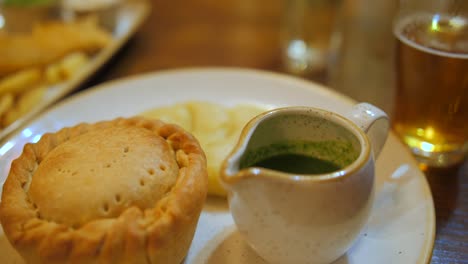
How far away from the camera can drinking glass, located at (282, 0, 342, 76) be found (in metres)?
2.31

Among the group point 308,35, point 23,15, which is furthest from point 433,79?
point 23,15

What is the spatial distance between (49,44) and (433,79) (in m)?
1.83

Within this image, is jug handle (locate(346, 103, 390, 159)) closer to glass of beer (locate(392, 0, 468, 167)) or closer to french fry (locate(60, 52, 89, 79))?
glass of beer (locate(392, 0, 468, 167))

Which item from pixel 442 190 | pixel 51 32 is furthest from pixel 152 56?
pixel 442 190

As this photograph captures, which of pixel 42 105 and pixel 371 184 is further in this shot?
pixel 42 105

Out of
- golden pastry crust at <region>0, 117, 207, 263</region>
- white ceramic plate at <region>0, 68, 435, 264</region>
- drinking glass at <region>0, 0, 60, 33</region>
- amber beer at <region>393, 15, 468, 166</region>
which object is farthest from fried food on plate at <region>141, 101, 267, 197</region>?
drinking glass at <region>0, 0, 60, 33</region>

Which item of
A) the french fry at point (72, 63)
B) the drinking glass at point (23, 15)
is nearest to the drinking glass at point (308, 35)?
the french fry at point (72, 63)

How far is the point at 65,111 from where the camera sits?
179 centimetres

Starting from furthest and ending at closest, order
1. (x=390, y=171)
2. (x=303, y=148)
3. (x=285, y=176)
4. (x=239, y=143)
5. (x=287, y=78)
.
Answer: (x=287, y=78), (x=390, y=171), (x=303, y=148), (x=239, y=143), (x=285, y=176)

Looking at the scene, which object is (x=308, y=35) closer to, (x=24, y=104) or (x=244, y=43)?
(x=244, y=43)

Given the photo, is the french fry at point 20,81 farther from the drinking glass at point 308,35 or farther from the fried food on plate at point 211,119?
the drinking glass at point 308,35

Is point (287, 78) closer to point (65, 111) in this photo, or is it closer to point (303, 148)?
point (303, 148)

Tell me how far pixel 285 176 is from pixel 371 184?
245 mm

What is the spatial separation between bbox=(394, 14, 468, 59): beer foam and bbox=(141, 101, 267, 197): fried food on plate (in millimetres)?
630
